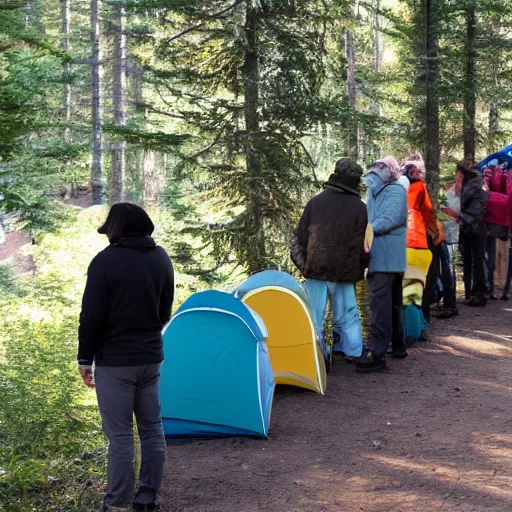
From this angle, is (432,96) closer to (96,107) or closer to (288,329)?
(288,329)

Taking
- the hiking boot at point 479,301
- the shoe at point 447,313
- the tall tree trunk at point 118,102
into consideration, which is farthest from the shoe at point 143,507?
the tall tree trunk at point 118,102

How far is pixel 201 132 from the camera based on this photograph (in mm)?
11758

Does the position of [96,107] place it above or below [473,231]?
above

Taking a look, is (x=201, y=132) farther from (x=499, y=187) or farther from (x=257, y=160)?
(x=499, y=187)

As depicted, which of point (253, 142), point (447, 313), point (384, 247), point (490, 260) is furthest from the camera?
point (490, 260)

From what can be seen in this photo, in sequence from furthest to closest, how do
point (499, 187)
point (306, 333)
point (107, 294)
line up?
point (499, 187), point (306, 333), point (107, 294)

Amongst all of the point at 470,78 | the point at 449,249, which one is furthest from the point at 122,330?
the point at 470,78

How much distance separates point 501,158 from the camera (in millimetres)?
15242

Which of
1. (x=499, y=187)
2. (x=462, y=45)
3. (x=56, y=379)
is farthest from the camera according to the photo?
(x=462, y=45)

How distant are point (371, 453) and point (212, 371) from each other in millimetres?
1421

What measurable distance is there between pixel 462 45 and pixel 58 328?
11.9m

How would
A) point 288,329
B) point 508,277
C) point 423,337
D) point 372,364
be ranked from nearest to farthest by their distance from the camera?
1. point 288,329
2. point 372,364
3. point 423,337
4. point 508,277

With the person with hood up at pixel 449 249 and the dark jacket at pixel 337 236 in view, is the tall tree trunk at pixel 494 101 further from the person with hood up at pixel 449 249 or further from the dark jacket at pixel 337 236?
the dark jacket at pixel 337 236

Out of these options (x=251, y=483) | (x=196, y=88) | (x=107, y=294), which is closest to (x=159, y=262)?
(x=107, y=294)
